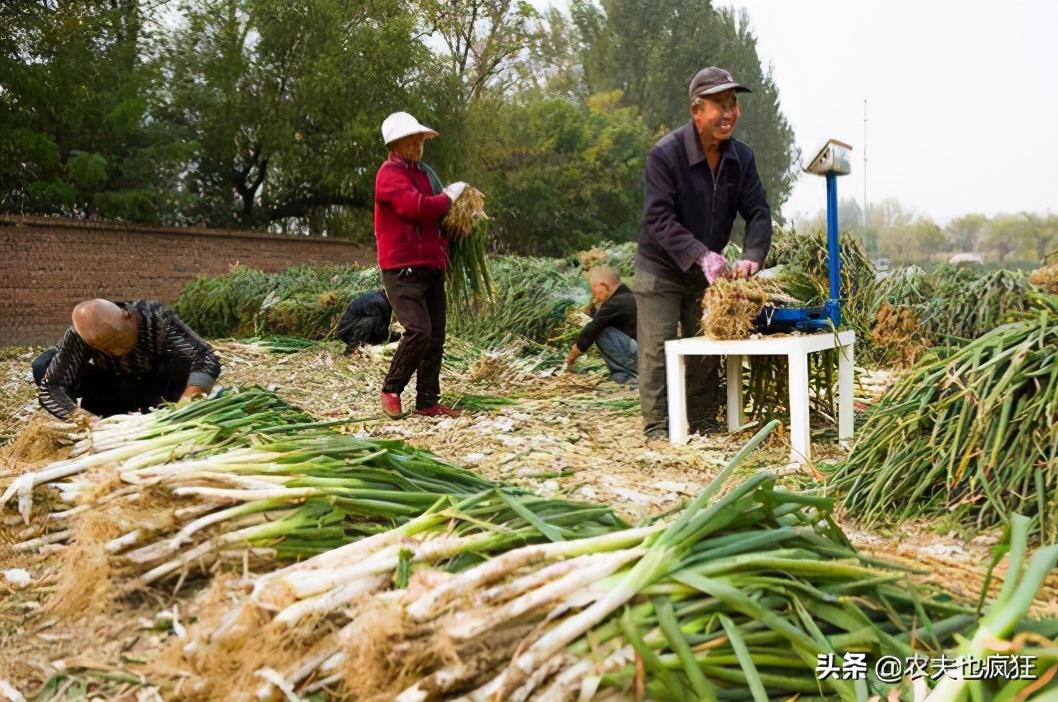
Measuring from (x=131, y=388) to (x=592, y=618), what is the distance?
12.3 ft

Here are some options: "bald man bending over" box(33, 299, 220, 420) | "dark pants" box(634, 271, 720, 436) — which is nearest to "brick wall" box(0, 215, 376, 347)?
"bald man bending over" box(33, 299, 220, 420)

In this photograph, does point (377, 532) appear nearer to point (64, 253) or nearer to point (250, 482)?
point (250, 482)

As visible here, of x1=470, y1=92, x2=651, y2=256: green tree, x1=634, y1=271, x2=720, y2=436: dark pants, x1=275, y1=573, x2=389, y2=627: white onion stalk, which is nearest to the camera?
x1=275, y1=573, x2=389, y2=627: white onion stalk

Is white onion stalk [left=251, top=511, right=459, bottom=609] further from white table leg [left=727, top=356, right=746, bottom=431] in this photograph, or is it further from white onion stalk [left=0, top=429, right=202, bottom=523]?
white table leg [left=727, top=356, right=746, bottom=431]

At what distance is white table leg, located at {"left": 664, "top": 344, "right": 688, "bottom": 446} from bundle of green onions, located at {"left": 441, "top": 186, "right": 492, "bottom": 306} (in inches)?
75.9

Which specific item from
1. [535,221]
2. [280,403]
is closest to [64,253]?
[280,403]

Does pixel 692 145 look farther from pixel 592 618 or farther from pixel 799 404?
pixel 592 618

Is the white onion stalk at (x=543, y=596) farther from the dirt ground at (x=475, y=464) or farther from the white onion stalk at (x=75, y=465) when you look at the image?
the white onion stalk at (x=75, y=465)

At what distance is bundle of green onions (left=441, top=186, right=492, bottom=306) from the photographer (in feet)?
19.5

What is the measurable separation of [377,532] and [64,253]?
46.0 ft

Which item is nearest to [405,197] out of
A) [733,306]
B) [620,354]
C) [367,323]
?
[733,306]

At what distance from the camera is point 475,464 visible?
14.0 ft

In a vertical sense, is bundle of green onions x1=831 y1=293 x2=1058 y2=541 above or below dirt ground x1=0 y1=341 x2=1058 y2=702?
above

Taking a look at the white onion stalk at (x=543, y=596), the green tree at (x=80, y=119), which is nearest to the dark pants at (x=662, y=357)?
the white onion stalk at (x=543, y=596)
